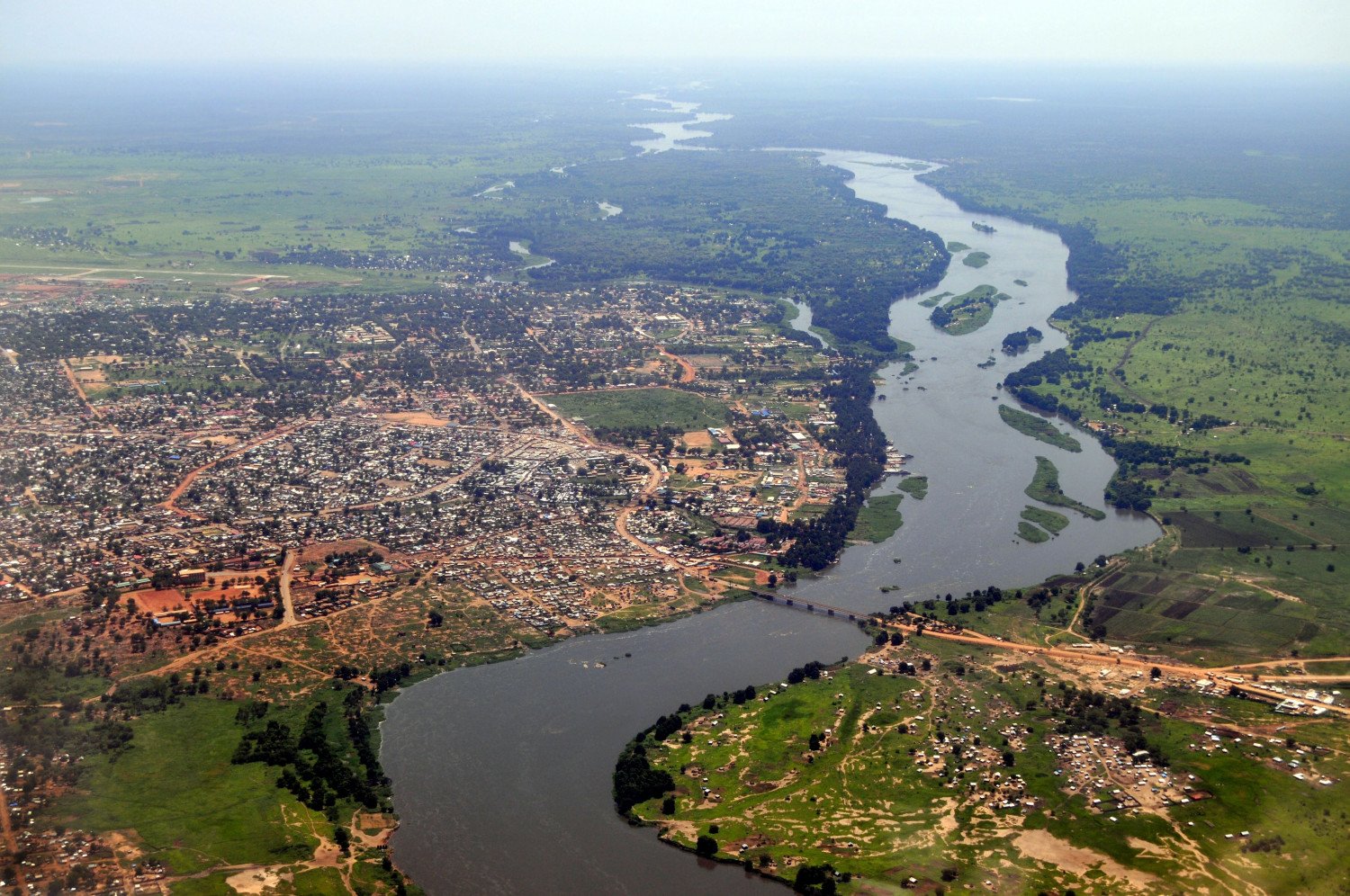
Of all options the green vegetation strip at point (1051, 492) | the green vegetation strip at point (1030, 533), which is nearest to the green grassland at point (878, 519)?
the green vegetation strip at point (1030, 533)

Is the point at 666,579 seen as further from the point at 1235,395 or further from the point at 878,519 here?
the point at 1235,395

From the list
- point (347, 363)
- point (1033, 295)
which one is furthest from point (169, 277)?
point (1033, 295)

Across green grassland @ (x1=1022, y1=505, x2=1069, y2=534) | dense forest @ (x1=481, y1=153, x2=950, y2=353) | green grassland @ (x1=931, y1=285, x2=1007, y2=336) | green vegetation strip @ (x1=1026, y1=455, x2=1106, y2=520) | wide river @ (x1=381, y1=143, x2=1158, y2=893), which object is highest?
dense forest @ (x1=481, y1=153, x2=950, y2=353)

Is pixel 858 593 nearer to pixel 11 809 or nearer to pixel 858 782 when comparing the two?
pixel 858 782

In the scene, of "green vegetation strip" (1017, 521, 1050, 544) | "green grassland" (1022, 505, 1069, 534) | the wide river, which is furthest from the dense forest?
"green vegetation strip" (1017, 521, 1050, 544)

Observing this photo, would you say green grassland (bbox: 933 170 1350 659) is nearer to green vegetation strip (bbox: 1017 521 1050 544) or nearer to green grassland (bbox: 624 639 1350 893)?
green vegetation strip (bbox: 1017 521 1050 544)

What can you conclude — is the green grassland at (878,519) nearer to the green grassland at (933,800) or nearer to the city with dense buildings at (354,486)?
the city with dense buildings at (354,486)

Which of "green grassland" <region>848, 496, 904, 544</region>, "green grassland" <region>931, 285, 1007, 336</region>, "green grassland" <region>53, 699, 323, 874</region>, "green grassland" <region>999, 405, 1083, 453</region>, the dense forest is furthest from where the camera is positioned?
the dense forest
